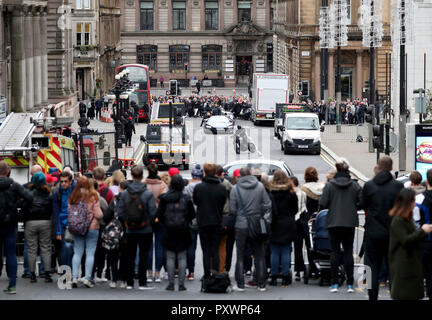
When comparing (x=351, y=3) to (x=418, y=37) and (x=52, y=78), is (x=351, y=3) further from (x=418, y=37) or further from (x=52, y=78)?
(x=418, y=37)

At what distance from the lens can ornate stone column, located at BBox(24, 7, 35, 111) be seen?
189ft

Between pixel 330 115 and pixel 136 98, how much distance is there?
12755 mm

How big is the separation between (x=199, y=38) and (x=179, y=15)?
3.69 meters

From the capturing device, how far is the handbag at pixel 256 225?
16.7 m

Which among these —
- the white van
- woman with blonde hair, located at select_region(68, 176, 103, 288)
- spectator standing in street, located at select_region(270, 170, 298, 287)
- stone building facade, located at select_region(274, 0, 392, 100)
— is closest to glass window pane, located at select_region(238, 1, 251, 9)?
stone building facade, located at select_region(274, 0, 392, 100)

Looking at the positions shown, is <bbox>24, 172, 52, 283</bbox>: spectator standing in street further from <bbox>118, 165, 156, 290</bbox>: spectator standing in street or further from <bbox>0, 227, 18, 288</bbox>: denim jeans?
<bbox>118, 165, 156, 290</bbox>: spectator standing in street

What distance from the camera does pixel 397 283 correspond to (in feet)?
43.2

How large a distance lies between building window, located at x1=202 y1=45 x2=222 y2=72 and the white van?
3030 inches

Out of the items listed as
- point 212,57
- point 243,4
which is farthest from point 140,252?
point 243,4

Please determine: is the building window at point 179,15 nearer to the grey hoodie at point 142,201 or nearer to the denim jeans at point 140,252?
the denim jeans at point 140,252

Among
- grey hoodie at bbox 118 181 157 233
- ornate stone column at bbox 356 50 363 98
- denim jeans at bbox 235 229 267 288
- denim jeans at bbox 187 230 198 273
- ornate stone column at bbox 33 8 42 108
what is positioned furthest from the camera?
ornate stone column at bbox 356 50 363 98

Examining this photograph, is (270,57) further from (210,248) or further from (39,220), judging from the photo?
(210,248)

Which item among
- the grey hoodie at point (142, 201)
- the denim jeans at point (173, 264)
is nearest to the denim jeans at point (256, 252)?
the denim jeans at point (173, 264)

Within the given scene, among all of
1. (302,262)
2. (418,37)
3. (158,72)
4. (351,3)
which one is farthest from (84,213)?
(158,72)
